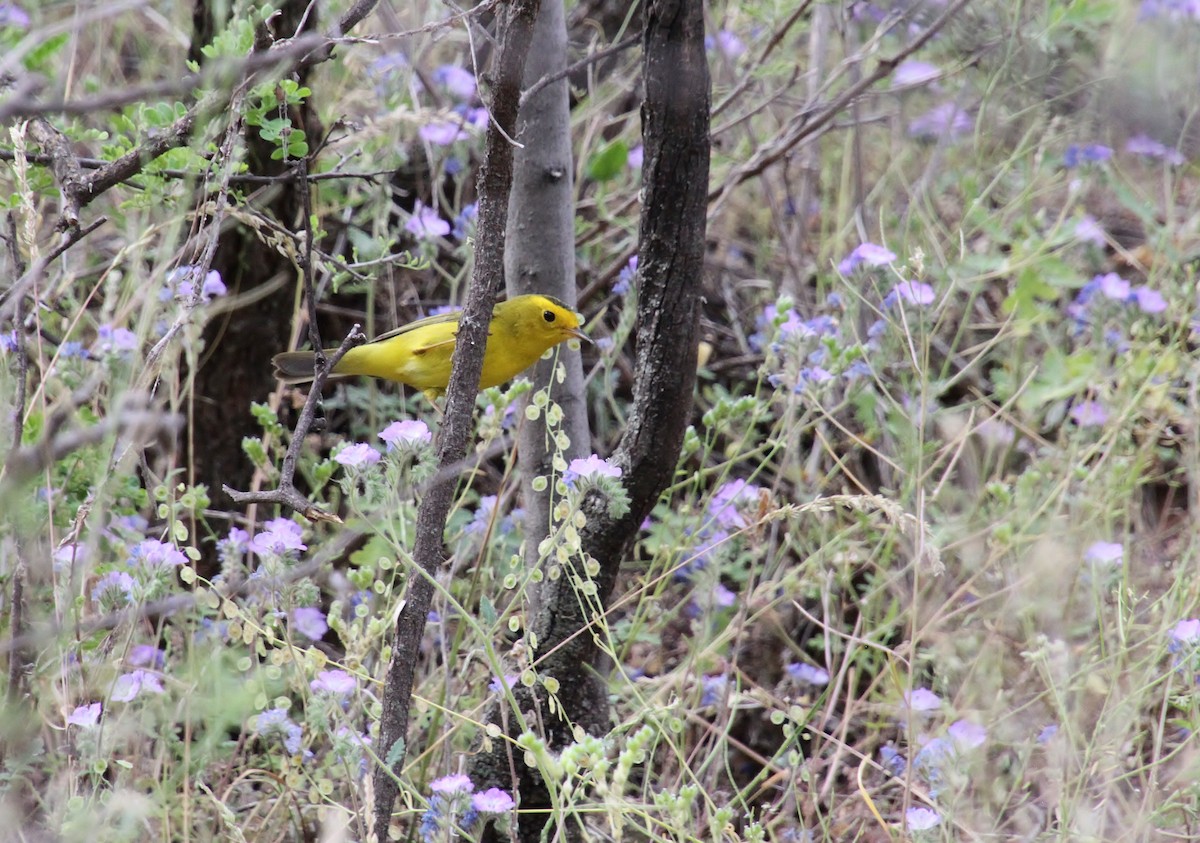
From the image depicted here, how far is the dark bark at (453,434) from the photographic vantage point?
6.64 ft

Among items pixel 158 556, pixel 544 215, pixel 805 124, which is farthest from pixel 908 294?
pixel 158 556

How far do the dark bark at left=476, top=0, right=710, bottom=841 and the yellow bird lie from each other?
45 cm

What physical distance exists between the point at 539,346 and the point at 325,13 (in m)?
1.51

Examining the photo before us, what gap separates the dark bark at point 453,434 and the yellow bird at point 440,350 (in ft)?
2.75

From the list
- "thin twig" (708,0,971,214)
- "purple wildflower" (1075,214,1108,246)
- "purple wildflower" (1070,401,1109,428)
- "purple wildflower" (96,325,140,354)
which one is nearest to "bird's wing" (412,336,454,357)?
"purple wildflower" (96,325,140,354)

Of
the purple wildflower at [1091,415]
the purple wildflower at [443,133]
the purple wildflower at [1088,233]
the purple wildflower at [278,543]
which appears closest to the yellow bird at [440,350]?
the purple wildflower at [443,133]

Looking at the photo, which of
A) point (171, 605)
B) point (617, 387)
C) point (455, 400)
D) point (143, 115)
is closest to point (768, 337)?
point (617, 387)

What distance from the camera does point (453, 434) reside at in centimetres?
211

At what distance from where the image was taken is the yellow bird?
2979 millimetres

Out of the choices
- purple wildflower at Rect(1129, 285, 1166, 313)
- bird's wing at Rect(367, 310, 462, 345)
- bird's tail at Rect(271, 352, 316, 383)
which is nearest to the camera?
bird's tail at Rect(271, 352, 316, 383)

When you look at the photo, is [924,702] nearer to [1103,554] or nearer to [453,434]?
[1103,554]

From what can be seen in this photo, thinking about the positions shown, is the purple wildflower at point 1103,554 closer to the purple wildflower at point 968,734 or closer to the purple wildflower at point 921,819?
the purple wildflower at point 968,734

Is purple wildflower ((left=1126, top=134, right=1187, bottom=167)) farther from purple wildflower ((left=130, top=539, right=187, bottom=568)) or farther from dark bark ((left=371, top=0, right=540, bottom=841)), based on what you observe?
purple wildflower ((left=130, top=539, right=187, bottom=568))

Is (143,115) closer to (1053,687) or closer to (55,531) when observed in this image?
(55,531)
